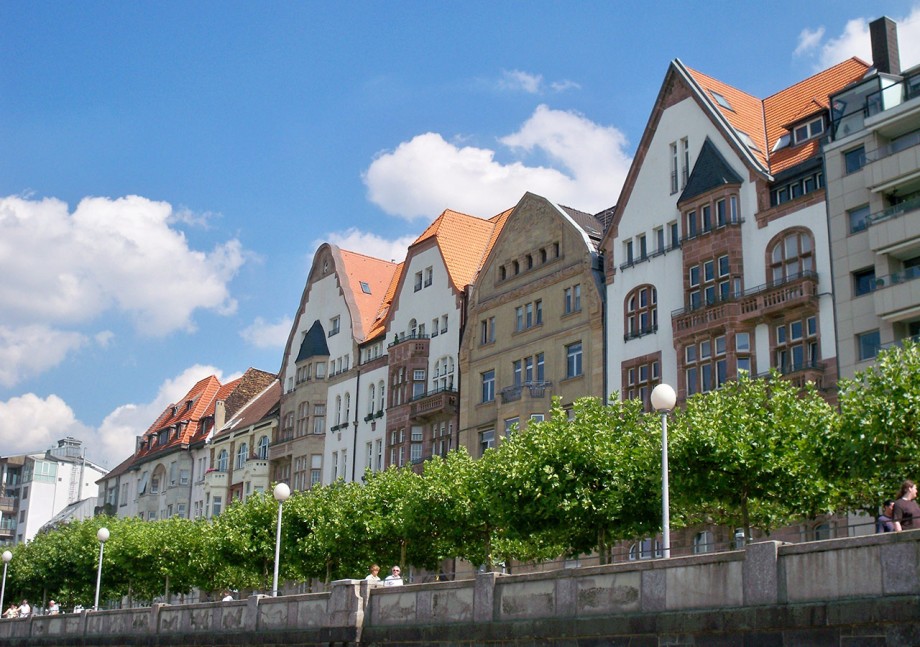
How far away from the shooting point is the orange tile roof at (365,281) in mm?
74562

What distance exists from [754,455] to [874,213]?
13.9 meters

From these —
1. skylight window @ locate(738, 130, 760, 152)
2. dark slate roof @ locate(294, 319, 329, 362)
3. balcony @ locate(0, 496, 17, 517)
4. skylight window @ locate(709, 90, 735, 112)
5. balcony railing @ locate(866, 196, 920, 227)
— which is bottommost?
balcony railing @ locate(866, 196, 920, 227)

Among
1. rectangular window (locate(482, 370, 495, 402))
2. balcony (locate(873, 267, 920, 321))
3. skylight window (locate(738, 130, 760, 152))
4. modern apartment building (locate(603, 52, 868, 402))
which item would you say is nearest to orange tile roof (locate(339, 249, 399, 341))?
rectangular window (locate(482, 370, 495, 402))

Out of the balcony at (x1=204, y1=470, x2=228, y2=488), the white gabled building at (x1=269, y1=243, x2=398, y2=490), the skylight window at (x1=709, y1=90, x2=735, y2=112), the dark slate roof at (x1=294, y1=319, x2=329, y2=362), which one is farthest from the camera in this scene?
the balcony at (x1=204, y1=470, x2=228, y2=488)

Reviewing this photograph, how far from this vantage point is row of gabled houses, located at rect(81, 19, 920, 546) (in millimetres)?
44438

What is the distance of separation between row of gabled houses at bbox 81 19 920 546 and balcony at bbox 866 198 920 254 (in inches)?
2.5

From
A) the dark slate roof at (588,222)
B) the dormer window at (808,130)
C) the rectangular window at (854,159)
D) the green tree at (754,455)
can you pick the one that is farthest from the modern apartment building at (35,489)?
the green tree at (754,455)

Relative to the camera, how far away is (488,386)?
2373 inches

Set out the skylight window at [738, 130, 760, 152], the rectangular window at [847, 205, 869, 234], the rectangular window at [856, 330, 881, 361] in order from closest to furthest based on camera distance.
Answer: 1. the rectangular window at [856, 330, 881, 361]
2. the rectangular window at [847, 205, 869, 234]
3. the skylight window at [738, 130, 760, 152]

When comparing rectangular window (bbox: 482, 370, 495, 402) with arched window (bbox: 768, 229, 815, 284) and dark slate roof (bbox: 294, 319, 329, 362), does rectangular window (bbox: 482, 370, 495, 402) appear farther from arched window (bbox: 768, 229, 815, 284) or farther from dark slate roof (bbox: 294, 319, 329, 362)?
dark slate roof (bbox: 294, 319, 329, 362)

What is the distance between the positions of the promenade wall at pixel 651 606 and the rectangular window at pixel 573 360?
69.6ft

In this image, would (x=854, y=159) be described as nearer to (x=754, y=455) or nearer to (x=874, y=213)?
(x=874, y=213)

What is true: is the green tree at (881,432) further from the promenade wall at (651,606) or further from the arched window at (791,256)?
the arched window at (791,256)

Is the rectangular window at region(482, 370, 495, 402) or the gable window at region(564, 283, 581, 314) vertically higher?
the gable window at region(564, 283, 581, 314)
